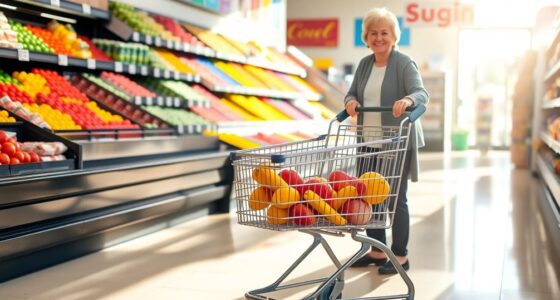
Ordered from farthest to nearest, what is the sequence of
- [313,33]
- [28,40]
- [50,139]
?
[313,33] → [28,40] → [50,139]

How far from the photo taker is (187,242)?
485cm

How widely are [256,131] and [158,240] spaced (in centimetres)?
313

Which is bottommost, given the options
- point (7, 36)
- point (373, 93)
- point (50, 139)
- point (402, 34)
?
point (50, 139)

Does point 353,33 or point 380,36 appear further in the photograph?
point 353,33

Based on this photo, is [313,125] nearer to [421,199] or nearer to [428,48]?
[421,199]

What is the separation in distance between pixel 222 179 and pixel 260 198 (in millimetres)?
3355

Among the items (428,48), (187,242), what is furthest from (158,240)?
(428,48)

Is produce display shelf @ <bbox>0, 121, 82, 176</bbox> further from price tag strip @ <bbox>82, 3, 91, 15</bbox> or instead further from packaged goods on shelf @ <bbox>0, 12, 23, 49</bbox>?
price tag strip @ <bbox>82, 3, 91, 15</bbox>

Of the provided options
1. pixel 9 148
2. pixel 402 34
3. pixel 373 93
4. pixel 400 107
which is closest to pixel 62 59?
pixel 9 148

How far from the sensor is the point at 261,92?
8.37m

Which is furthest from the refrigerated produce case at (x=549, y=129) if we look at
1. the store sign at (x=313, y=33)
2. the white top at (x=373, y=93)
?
the store sign at (x=313, y=33)

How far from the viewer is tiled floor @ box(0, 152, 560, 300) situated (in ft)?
11.7

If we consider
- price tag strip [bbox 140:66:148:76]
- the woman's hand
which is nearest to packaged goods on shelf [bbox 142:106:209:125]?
price tag strip [bbox 140:66:148:76]

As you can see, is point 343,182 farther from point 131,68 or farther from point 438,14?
point 438,14
